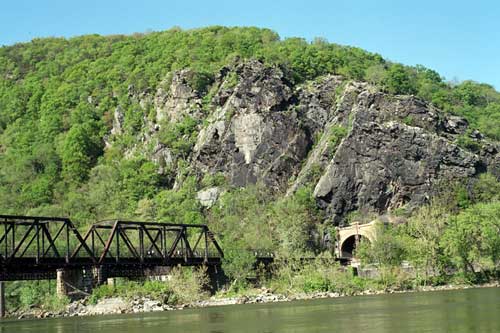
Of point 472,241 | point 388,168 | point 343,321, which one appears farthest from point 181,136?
point 343,321

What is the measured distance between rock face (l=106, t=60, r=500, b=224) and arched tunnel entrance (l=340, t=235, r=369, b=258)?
4.42 meters

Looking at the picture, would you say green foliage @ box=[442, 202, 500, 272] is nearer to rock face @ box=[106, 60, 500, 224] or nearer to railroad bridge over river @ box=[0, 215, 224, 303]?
railroad bridge over river @ box=[0, 215, 224, 303]

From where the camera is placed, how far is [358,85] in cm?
15675

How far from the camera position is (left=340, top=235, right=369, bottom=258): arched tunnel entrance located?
130 m

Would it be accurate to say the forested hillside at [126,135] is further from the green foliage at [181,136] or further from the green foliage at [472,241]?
the green foliage at [472,241]

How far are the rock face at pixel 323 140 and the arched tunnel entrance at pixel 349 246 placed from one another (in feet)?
14.5

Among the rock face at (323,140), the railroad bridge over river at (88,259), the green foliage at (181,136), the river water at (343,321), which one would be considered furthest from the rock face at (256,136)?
the river water at (343,321)

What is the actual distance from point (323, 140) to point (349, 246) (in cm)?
2406

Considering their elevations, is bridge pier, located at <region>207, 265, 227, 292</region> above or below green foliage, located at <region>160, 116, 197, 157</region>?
below

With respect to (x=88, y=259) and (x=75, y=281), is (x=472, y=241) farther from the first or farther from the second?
(x=75, y=281)

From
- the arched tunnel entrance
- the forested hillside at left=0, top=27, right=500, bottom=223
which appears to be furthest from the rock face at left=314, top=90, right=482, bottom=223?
the forested hillside at left=0, top=27, right=500, bottom=223

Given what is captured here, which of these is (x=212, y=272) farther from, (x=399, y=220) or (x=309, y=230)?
(x=399, y=220)

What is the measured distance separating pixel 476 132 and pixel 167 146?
66023 mm

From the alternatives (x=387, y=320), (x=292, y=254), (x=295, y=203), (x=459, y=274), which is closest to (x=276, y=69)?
(x=295, y=203)
